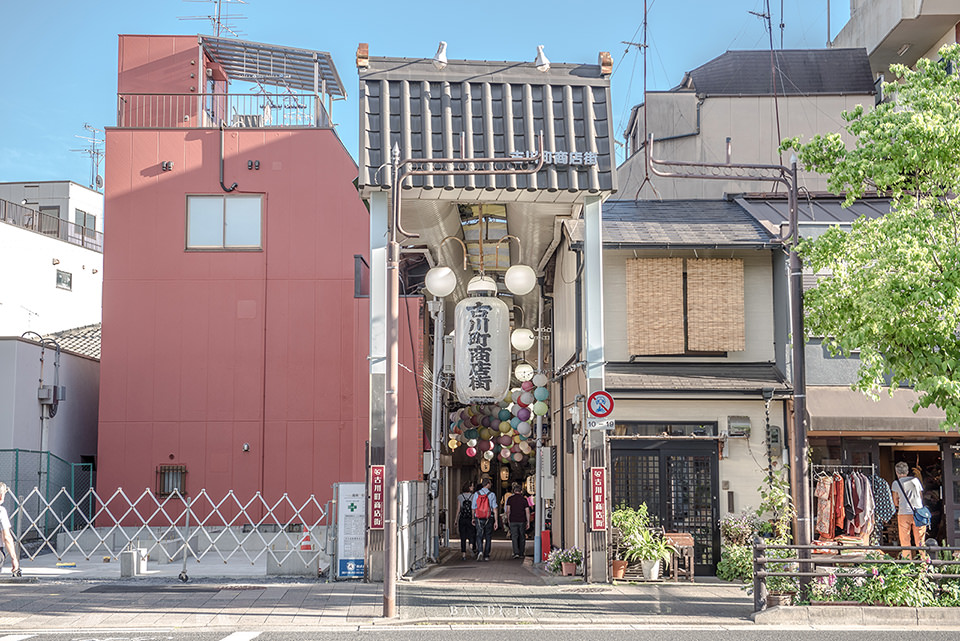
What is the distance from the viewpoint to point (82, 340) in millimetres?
30906

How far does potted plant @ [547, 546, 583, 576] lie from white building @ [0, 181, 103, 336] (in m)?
21.8

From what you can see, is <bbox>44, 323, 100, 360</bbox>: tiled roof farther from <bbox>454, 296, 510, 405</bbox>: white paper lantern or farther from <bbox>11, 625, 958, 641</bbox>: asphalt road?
<bbox>11, 625, 958, 641</bbox>: asphalt road

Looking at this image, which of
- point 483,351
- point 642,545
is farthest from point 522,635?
point 483,351

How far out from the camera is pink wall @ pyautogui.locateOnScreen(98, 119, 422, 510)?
80.7 ft

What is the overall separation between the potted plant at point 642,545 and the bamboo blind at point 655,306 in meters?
3.56

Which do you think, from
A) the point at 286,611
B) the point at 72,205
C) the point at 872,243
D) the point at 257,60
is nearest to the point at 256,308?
the point at 257,60

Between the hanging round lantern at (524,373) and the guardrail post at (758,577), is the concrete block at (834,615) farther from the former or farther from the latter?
the hanging round lantern at (524,373)

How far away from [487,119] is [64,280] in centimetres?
2504

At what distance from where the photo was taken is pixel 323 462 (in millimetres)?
24656

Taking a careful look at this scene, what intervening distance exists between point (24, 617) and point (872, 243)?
1293 centimetres

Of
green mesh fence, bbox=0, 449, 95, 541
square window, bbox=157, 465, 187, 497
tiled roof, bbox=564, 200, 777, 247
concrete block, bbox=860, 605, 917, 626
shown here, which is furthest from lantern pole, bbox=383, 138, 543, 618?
square window, bbox=157, 465, 187, 497

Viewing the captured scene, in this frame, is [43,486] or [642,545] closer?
[642,545]

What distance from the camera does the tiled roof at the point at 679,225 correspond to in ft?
62.5

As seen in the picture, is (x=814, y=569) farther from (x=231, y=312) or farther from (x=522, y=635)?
(x=231, y=312)
